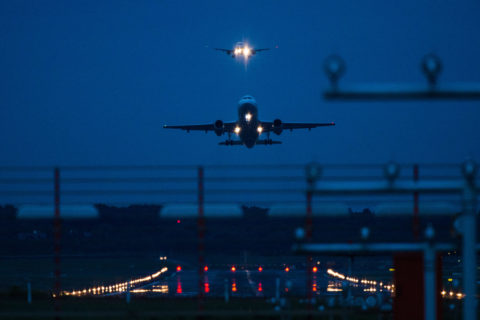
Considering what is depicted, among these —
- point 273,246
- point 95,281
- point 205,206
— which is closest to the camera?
point 205,206

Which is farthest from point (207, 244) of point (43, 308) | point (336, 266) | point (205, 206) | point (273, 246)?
point (205, 206)

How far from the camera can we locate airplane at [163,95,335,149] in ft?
197

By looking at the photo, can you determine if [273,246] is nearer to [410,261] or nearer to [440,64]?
[410,261]

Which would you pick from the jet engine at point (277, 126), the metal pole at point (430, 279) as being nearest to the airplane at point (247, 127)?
the jet engine at point (277, 126)

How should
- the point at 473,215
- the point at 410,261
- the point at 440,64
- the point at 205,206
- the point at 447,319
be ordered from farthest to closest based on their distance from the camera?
the point at 447,319 < the point at 410,261 < the point at 205,206 < the point at 473,215 < the point at 440,64

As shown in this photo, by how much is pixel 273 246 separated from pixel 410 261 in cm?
6242

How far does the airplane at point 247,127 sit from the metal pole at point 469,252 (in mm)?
46738

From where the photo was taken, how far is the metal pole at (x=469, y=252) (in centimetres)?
1302

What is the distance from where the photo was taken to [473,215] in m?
13.6

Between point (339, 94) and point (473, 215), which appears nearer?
point (339, 94)

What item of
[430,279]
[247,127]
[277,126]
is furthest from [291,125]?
[430,279]

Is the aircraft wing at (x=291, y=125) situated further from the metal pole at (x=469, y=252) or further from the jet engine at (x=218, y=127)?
the metal pole at (x=469, y=252)

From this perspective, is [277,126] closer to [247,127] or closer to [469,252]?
[247,127]

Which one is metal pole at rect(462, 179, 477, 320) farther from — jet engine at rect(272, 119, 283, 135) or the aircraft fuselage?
jet engine at rect(272, 119, 283, 135)
